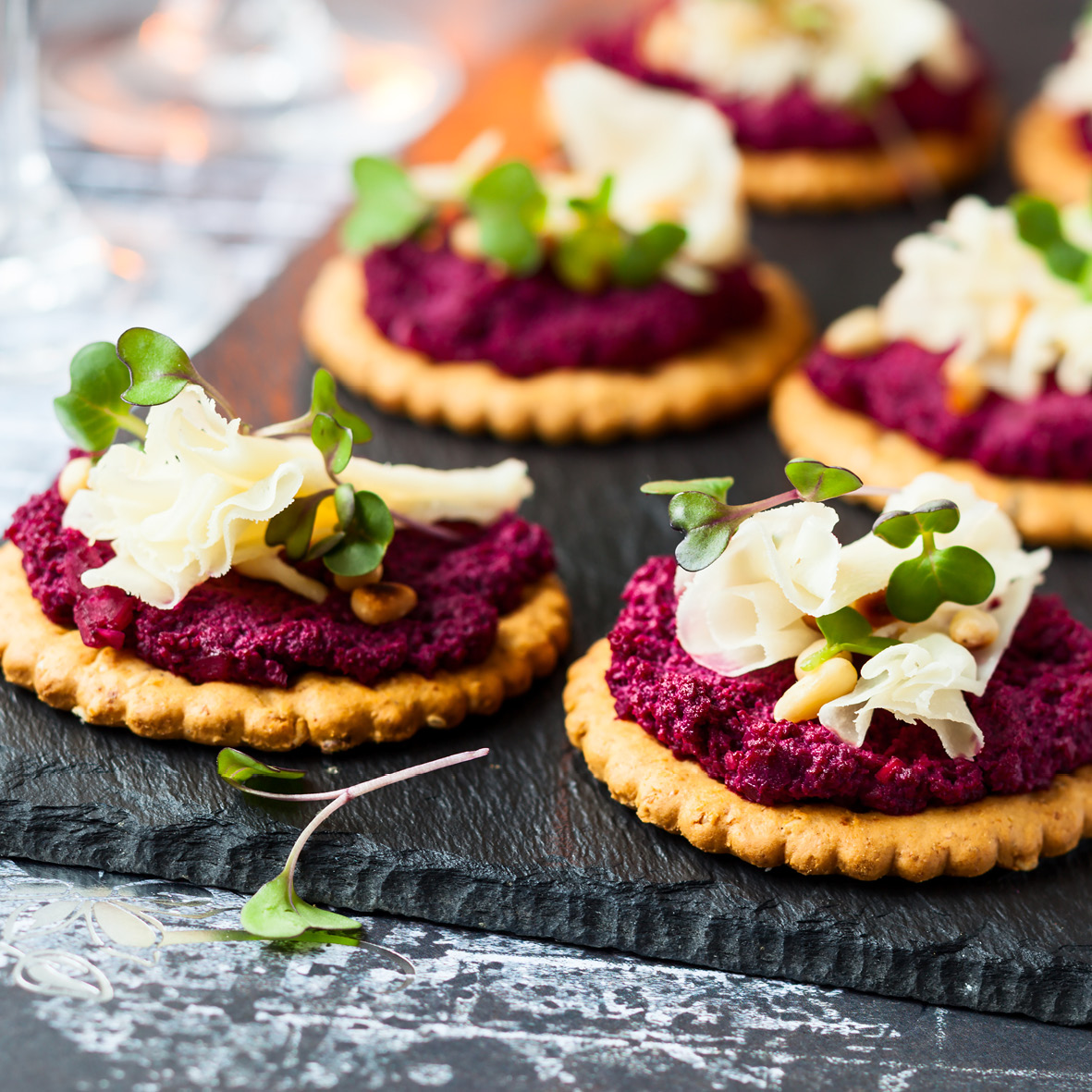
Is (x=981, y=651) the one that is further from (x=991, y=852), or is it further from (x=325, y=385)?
(x=325, y=385)

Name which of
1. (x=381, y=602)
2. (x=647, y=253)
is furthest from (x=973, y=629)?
(x=647, y=253)

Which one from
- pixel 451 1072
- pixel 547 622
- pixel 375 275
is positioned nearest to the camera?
pixel 451 1072

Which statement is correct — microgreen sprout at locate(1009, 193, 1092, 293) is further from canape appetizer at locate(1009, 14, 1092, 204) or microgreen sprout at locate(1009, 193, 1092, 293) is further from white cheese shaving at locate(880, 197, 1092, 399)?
canape appetizer at locate(1009, 14, 1092, 204)

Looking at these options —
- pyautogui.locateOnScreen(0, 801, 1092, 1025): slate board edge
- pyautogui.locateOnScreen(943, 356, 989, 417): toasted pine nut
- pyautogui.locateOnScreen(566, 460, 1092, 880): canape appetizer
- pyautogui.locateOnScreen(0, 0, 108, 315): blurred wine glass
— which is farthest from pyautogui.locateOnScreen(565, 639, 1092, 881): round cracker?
pyautogui.locateOnScreen(0, 0, 108, 315): blurred wine glass

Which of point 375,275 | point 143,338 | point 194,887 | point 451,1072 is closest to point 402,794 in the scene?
point 194,887

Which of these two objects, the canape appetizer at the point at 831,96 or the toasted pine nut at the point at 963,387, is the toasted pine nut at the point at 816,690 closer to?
the toasted pine nut at the point at 963,387

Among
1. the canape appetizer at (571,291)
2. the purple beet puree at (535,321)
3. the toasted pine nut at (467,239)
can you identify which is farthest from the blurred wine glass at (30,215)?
the toasted pine nut at (467,239)
